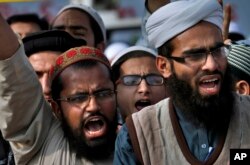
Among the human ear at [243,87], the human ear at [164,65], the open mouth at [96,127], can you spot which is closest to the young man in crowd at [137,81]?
the human ear at [243,87]

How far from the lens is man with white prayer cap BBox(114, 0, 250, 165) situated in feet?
11.7

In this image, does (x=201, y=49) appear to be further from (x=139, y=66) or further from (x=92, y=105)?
(x=139, y=66)

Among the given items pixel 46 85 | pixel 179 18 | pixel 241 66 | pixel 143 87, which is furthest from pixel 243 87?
pixel 46 85

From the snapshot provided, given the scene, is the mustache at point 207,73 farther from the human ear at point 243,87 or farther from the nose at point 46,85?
the nose at point 46,85

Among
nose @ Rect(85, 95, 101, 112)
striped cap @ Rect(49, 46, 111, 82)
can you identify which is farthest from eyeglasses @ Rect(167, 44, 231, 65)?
striped cap @ Rect(49, 46, 111, 82)

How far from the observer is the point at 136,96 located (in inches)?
198

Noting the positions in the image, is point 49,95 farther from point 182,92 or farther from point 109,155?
point 182,92

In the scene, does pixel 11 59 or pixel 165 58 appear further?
pixel 11 59

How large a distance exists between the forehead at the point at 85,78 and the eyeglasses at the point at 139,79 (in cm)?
69

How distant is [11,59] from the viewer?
4.09 metres

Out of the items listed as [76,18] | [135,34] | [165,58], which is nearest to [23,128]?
[165,58]

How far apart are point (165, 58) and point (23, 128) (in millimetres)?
951

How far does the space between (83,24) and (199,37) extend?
2.47 metres

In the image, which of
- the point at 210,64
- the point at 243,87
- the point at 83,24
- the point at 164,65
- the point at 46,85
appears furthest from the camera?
the point at 83,24
